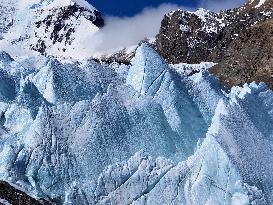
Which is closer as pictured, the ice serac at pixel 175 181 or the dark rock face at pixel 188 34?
the ice serac at pixel 175 181

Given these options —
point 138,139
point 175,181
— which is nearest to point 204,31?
point 138,139

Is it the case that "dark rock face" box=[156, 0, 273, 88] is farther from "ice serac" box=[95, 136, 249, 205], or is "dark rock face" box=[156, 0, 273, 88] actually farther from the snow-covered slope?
"ice serac" box=[95, 136, 249, 205]

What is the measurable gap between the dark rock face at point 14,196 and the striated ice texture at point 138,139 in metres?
0.88

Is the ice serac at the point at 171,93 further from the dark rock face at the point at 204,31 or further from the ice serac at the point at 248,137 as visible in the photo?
the dark rock face at the point at 204,31

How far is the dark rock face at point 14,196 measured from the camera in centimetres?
1767

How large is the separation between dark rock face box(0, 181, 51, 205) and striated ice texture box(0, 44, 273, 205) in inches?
34.5

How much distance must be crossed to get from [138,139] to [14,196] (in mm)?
4471

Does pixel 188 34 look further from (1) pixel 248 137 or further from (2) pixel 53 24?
(1) pixel 248 137

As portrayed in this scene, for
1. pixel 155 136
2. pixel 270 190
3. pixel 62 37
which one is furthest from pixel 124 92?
pixel 62 37

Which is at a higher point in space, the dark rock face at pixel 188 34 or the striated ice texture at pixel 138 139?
the dark rock face at pixel 188 34

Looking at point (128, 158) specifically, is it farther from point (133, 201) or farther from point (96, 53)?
point (96, 53)

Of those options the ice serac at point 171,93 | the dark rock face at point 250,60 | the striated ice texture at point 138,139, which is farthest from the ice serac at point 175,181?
the dark rock face at point 250,60

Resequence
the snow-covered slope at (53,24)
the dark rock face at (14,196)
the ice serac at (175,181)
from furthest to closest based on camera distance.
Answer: the snow-covered slope at (53,24), the ice serac at (175,181), the dark rock face at (14,196)

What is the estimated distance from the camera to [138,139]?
2102cm
